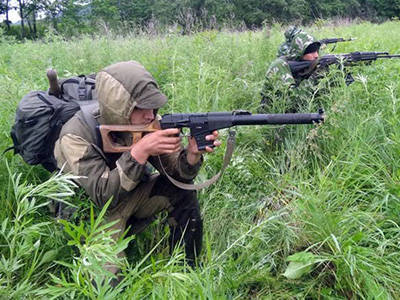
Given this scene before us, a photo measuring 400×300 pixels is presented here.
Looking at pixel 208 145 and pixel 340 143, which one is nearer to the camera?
pixel 208 145

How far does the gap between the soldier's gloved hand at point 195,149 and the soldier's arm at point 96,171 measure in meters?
0.38

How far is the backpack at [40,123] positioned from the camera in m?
2.33

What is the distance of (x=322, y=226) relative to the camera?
2092 mm

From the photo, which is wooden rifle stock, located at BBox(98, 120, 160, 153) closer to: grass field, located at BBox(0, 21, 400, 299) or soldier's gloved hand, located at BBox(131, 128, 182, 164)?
soldier's gloved hand, located at BBox(131, 128, 182, 164)

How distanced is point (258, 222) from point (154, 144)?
0.90 meters

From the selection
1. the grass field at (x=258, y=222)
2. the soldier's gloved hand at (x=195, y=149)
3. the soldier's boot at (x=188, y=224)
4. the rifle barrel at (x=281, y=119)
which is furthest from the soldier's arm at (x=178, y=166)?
the rifle barrel at (x=281, y=119)

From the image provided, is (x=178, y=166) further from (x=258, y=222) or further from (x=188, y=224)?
(x=258, y=222)

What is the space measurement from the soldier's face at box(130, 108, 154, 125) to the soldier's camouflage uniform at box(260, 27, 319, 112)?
151 cm

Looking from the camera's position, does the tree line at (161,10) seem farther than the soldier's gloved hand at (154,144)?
Yes

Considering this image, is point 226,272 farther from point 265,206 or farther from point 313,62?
Result: point 313,62

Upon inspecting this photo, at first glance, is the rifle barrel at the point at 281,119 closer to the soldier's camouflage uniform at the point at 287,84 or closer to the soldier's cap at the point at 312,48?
the soldier's camouflage uniform at the point at 287,84

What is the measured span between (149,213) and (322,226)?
129cm

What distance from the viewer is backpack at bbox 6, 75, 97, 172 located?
2.33m

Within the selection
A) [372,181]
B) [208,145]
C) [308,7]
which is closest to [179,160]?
[208,145]
